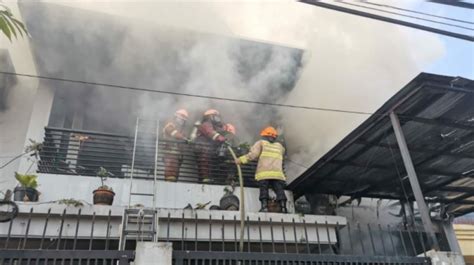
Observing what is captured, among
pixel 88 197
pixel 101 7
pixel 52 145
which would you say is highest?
pixel 101 7

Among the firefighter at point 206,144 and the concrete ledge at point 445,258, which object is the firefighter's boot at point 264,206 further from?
the concrete ledge at point 445,258

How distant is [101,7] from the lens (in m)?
6.88

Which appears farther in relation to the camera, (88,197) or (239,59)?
(239,59)

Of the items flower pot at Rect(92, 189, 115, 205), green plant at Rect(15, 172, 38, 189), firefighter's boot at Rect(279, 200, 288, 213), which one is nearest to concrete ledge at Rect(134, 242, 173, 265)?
flower pot at Rect(92, 189, 115, 205)

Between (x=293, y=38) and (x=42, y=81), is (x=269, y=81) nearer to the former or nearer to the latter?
(x=293, y=38)

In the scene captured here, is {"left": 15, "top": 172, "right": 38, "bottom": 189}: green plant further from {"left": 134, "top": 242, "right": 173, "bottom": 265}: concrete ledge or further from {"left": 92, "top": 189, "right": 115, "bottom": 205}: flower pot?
{"left": 134, "top": 242, "right": 173, "bottom": 265}: concrete ledge

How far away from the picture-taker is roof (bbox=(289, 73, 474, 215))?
464 centimetres

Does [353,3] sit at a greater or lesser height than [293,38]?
lesser

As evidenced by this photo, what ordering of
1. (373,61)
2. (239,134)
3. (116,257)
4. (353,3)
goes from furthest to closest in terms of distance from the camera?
(239,134)
(373,61)
(353,3)
(116,257)

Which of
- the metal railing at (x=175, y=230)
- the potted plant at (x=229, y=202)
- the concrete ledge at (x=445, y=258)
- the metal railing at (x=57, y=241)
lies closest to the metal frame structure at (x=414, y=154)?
the concrete ledge at (x=445, y=258)

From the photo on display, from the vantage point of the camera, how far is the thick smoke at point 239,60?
23.4 ft

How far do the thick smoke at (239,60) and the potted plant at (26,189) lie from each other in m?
2.46

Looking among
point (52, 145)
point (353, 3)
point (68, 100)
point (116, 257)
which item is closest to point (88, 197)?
point (52, 145)

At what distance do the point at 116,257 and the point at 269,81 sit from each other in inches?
223
